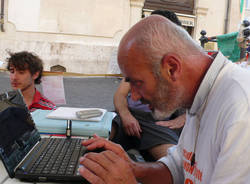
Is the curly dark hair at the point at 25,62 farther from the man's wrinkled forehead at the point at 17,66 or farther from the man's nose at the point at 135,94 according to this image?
the man's nose at the point at 135,94

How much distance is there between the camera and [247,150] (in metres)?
0.63

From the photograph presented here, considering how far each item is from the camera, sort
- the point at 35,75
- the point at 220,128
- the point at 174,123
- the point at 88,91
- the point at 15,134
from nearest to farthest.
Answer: the point at 220,128
the point at 15,134
the point at 174,123
the point at 35,75
the point at 88,91

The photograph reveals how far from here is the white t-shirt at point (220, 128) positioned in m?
0.65

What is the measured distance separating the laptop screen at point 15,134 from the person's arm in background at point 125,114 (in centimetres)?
64

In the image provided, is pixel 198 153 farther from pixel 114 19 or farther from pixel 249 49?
pixel 114 19

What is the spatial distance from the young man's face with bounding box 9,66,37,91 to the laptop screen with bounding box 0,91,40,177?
1243mm

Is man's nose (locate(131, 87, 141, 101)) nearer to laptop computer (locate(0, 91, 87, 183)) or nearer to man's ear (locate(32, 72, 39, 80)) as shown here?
laptop computer (locate(0, 91, 87, 183))

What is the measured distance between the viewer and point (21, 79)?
7.86ft

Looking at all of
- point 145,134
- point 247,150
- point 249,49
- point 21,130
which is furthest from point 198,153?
point 249,49

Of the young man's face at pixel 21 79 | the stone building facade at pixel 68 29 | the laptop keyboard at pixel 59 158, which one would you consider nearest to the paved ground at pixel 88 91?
the stone building facade at pixel 68 29

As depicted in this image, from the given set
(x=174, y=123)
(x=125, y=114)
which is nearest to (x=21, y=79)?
(x=125, y=114)

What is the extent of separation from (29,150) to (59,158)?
15 cm

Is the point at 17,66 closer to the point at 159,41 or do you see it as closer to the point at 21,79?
the point at 21,79

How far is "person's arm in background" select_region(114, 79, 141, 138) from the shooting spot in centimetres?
174
